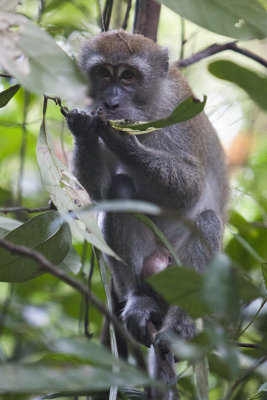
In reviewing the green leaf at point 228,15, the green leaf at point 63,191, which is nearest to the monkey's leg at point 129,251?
the green leaf at point 63,191

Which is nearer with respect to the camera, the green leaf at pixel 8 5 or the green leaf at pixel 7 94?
the green leaf at pixel 8 5

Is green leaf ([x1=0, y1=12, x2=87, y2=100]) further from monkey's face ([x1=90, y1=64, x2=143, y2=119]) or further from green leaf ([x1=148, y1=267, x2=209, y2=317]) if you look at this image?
monkey's face ([x1=90, y1=64, x2=143, y2=119])

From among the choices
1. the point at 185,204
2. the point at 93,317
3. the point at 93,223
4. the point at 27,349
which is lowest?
the point at 93,317

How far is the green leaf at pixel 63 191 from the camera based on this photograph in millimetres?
1626

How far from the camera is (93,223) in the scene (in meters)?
1.70

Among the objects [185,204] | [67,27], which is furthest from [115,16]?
[185,204]

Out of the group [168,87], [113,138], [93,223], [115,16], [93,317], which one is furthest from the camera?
[115,16]

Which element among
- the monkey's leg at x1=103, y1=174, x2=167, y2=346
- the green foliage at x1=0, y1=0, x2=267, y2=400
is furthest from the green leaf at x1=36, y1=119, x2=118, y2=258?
the monkey's leg at x1=103, y1=174, x2=167, y2=346

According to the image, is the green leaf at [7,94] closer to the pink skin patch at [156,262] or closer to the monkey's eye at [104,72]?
the monkey's eye at [104,72]

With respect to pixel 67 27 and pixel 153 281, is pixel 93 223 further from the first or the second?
pixel 67 27

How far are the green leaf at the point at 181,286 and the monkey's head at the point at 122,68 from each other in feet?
7.61

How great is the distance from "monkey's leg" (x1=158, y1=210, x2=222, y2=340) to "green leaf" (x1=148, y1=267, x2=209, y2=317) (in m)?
1.89

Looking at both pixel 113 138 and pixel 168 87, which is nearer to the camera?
pixel 113 138

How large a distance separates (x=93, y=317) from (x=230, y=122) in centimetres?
→ 171
